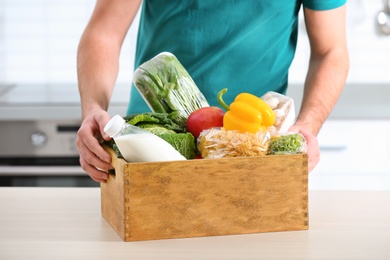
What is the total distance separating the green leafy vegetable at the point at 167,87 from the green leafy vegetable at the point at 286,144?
0.21m

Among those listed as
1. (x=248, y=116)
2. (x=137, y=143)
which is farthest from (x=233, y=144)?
(x=137, y=143)

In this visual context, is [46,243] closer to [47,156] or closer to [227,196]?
[227,196]

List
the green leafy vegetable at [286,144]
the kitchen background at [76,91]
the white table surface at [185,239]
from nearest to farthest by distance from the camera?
Answer: the white table surface at [185,239], the green leafy vegetable at [286,144], the kitchen background at [76,91]

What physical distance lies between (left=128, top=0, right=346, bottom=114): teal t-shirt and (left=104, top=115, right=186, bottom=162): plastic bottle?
2.49 ft

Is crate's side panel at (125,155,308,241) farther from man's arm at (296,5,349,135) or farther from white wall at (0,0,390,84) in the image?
white wall at (0,0,390,84)

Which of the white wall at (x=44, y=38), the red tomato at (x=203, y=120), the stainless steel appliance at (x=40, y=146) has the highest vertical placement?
the red tomato at (x=203, y=120)

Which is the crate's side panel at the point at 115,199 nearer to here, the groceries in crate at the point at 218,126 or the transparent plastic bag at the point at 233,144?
the groceries in crate at the point at 218,126

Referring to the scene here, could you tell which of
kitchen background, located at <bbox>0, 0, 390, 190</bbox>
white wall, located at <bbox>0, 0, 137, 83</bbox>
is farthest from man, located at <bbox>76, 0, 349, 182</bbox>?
white wall, located at <bbox>0, 0, 137, 83</bbox>

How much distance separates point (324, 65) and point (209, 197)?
844 millimetres

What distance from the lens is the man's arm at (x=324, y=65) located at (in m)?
2.01

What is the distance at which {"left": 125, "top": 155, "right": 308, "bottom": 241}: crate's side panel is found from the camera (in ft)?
4.58

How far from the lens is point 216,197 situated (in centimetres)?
143

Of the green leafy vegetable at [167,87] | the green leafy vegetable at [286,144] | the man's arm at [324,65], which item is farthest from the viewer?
the man's arm at [324,65]

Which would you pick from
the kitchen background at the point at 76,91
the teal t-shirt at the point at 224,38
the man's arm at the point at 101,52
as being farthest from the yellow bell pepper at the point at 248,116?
the kitchen background at the point at 76,91
